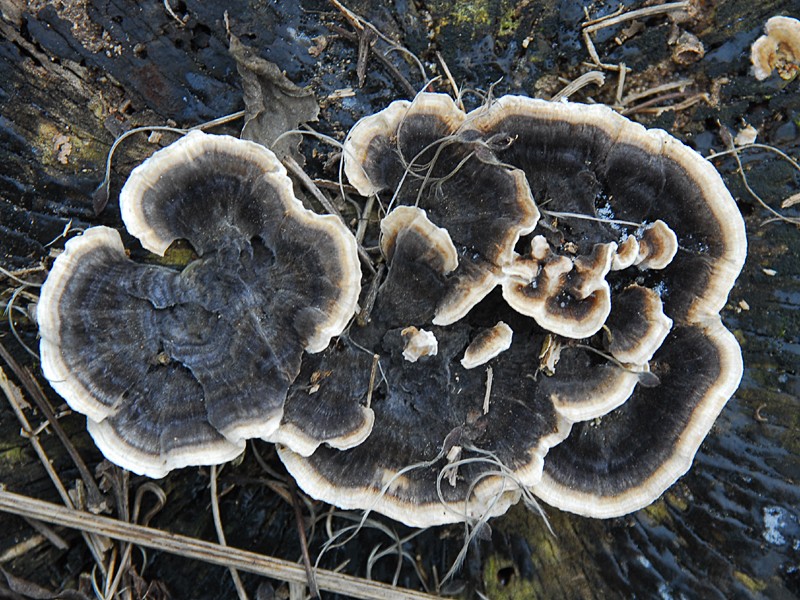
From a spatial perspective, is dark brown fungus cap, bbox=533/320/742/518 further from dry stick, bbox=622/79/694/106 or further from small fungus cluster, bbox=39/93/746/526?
dry stick, bbox=622/79/694/106

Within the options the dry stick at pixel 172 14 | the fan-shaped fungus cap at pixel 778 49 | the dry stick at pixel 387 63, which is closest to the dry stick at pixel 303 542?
the dry stick at pixel 387 63

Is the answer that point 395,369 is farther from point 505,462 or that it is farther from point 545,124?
point 545,124

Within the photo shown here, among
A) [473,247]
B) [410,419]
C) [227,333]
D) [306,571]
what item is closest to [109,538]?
[306,571]

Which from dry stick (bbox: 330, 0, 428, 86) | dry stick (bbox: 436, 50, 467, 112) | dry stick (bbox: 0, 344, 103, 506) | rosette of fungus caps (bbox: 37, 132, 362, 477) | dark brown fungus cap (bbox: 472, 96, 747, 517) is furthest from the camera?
dry stick (bbox: 436, 50, 467, 112)

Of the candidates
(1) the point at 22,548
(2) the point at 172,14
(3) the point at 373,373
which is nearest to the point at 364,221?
(3) the point at 373,373

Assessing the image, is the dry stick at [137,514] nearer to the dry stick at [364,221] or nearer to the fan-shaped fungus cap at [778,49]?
the dry stick at [364,221]

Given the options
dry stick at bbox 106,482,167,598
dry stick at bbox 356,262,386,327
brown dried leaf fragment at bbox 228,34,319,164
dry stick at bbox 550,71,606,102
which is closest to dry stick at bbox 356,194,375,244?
dry stick at bbox 356,262,386,327
